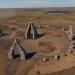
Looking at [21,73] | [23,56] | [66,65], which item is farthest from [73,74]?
[23,56]

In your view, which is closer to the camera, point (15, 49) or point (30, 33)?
point (15, 49)

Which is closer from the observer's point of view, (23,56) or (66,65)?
(66,65)

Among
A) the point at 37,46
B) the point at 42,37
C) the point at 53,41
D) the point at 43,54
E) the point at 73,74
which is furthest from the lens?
the point at 42,37

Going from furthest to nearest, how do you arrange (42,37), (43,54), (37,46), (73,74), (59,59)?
(42,37) → (37,46) → (43,54) → (59,59) → (73,74)

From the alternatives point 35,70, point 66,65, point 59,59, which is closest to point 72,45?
point 59,59

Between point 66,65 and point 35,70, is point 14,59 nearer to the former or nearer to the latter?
point 35,70

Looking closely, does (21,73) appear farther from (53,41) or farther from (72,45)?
(53,41)

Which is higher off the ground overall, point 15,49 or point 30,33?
point 30,33

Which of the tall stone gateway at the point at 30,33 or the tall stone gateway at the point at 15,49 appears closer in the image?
the tall stone gateway at the point at 15,49

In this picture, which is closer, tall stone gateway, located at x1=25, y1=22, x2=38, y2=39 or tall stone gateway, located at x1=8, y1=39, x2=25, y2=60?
tall stone gateway, located at x1=8, y1=39, x2=25, y2=60
